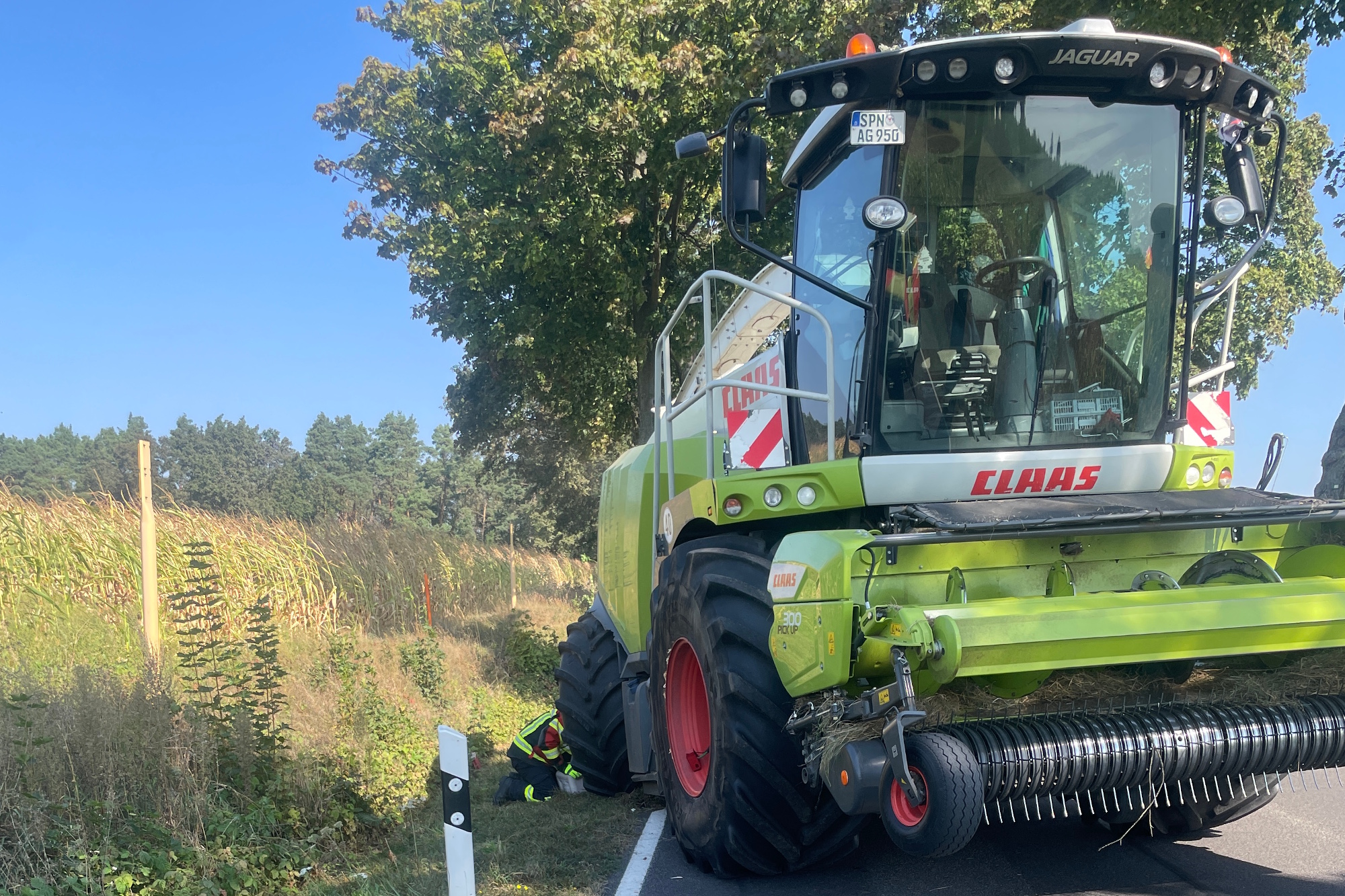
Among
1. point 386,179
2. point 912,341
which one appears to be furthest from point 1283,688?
point 386,179

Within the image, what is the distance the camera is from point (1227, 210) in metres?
4.89

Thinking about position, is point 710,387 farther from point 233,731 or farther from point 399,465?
point 399,465

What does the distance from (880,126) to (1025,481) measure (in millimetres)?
1670

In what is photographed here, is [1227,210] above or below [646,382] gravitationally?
below

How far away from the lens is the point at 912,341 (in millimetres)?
4676

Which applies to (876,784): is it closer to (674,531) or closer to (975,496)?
(975,496)

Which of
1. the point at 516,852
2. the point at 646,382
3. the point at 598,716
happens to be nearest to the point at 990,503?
the point at 516,852

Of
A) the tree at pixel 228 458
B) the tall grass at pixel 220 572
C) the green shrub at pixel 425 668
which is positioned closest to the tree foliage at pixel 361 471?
the tree at pixel 228 458

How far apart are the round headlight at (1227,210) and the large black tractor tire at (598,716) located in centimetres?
437

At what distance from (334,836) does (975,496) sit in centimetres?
411

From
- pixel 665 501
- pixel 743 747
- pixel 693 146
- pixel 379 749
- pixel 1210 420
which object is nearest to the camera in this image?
pixel 743 747

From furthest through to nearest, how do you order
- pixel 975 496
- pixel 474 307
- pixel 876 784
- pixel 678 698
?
pixel 474 307 < pixel 678 698 < pixel 975 496 < pixel 876 784

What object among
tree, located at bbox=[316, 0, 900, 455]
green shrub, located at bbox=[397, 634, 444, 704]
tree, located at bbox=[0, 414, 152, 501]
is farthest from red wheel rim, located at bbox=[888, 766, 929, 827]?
tree, located at bbox=[0, 414, 152, 501]

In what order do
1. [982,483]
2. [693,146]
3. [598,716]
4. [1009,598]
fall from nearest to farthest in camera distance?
1. [1009,598]
2. [982,483]
3. [693,146]
4. [598,716]
